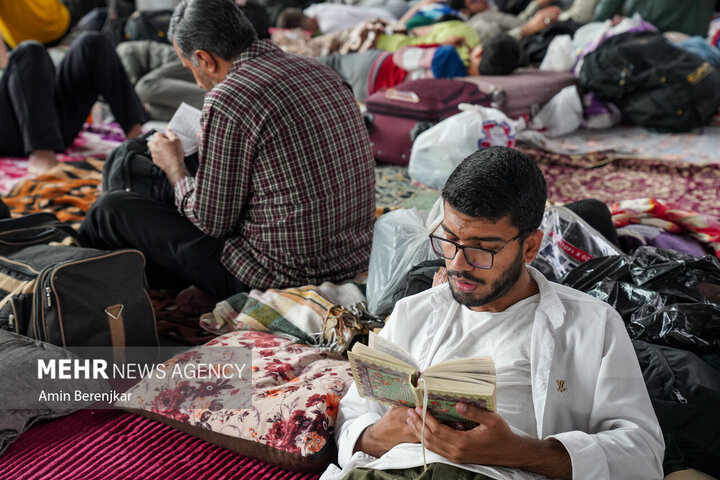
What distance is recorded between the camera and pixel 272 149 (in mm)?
2160

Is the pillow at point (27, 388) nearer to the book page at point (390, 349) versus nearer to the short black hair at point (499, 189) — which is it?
the book page at point (390, 349)

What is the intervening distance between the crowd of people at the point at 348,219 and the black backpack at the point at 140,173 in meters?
0.11

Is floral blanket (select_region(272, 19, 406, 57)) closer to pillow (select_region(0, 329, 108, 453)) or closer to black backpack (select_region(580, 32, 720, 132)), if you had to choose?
black backpack (select_region(580, 32, 720, 132))

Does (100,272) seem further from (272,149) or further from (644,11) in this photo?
(644,11)

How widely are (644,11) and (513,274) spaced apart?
451 cm

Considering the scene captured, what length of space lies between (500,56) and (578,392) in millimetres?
3693

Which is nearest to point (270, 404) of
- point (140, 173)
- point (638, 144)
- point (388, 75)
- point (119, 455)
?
point (119, 455)

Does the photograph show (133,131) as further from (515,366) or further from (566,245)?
(515,366)

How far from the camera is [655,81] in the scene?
13.7 ft

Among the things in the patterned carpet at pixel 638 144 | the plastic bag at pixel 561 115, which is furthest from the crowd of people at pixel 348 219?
the patterned carpet at pixel 638 144

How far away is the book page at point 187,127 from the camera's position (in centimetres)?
246

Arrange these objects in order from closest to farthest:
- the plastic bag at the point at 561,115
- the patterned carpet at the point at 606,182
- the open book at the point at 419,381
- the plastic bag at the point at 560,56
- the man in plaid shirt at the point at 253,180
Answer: the open book at the point at 419,381
the man in plaid shirt at the point at 253,180
the patterned carpet at the point at 606,182
the plastic bag at the point at 561,115
the plastic bag at the point at 560,56

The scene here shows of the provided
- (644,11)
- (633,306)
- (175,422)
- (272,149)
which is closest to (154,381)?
(175,422)

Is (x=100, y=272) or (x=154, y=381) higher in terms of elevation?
(x=100, y=272)
